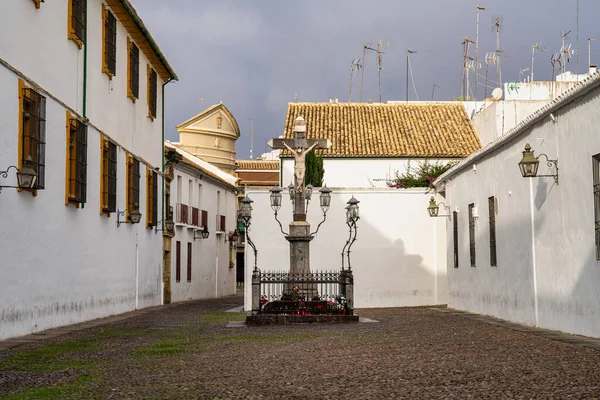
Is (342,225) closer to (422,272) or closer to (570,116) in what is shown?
(422,272)

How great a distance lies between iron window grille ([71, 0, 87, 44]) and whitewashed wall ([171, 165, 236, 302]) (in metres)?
14.1

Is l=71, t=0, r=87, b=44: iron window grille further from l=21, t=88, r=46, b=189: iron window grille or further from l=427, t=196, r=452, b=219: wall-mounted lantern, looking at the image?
l=427, t=196, r=452, b=219: wall-mounted lantern

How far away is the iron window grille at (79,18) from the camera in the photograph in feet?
54.9

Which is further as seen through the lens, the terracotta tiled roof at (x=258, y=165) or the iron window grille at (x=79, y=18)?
the terracotta tiled roof at (x=258, y=165)

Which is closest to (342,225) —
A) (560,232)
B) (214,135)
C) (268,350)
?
(560,232)

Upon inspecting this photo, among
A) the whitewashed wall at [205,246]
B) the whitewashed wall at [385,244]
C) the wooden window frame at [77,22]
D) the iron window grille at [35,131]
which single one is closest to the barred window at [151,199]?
the whitewashed wall at [385,244]

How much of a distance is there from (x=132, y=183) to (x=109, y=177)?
2.78 meters

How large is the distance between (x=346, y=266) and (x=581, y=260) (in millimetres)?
12485

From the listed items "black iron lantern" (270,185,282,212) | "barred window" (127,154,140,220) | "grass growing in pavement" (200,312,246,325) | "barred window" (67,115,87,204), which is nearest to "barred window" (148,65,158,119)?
"barred window" (127,154,140,220)

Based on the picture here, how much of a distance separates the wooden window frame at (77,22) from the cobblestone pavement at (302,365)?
19.1 ft

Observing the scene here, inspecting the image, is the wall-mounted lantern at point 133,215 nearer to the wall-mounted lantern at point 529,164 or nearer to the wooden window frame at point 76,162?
the wooden window frame at point 76,162

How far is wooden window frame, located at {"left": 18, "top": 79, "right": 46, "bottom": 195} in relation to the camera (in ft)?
44.6

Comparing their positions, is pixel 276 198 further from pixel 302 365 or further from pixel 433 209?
pixel 302 365

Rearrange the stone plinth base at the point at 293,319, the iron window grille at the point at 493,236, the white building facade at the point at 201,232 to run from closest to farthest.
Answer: the stone plinth base at the point at 293,319 < the iron window grille at the point at 493,236 < the white building facade at the point at 201,232
